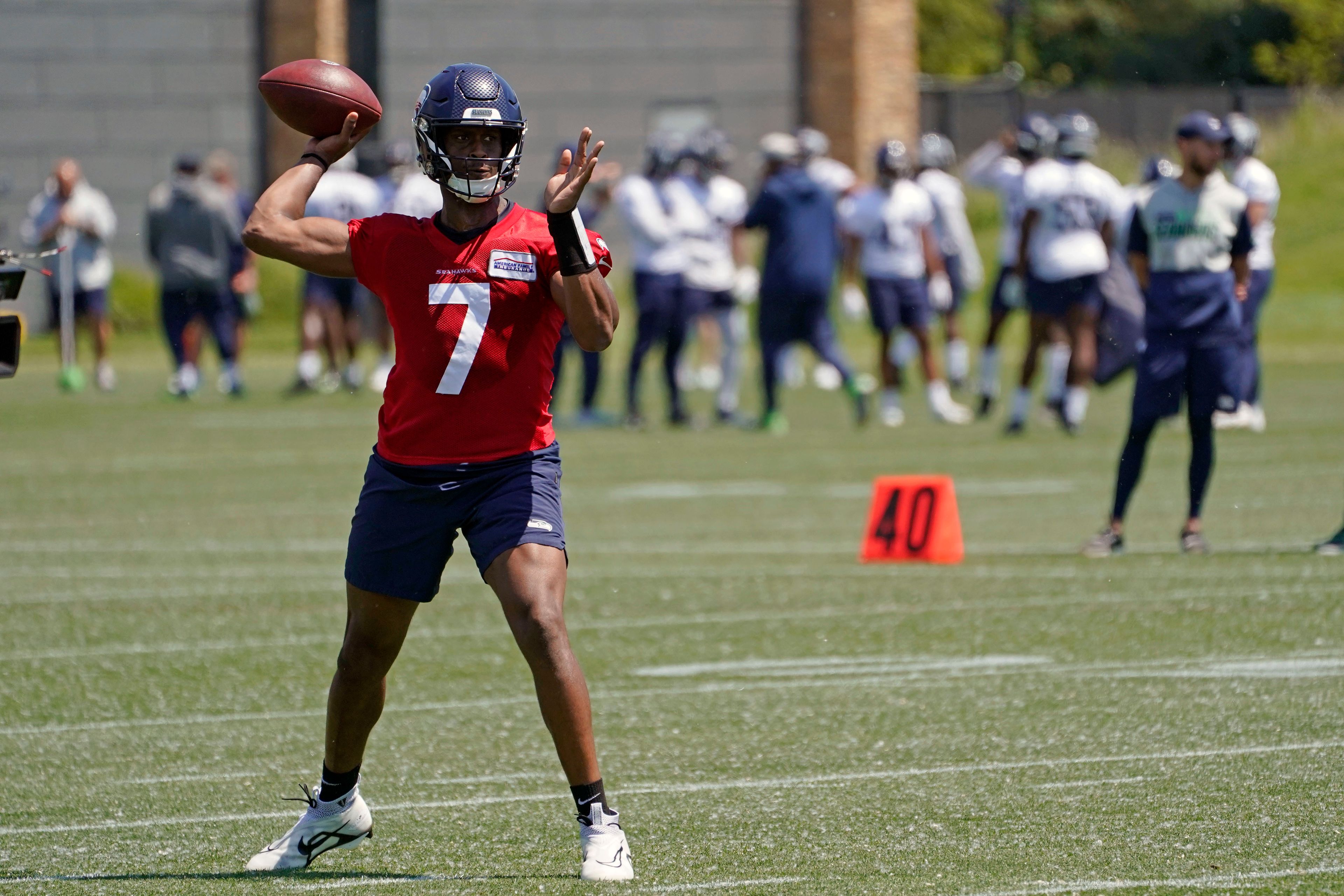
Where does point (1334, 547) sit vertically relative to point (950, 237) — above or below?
below

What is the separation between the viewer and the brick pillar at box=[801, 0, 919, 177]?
3372cm

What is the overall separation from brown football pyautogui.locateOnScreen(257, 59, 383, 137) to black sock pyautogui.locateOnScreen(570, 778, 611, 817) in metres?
1.70

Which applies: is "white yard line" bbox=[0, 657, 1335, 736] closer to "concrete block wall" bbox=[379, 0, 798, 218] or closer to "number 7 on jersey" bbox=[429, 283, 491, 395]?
"number 7 on jersey" bbox=[429, 283, 491, 395]

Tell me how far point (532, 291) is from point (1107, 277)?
1215cm

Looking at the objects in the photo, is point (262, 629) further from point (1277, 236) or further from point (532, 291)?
point (1277, 236)

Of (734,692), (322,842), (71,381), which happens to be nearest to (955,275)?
(71,381)

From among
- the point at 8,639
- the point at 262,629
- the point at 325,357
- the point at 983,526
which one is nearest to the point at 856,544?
the point at 983,526

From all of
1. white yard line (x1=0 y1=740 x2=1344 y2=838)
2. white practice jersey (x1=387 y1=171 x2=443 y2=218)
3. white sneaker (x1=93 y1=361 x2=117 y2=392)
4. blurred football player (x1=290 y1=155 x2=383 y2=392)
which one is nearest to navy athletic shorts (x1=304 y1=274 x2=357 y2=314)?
blurred football player (x1=290 y1=155 x2=383 y2=392)

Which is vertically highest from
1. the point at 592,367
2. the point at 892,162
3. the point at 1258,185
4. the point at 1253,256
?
the point at 892,162

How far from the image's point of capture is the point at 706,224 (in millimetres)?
17875

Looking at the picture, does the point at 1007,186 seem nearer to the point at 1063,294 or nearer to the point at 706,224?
the point at 1063,294

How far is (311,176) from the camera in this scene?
5301 mm

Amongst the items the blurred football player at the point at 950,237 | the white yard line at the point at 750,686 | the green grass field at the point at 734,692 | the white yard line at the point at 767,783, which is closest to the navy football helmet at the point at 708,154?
Result: the blurred football player at the point at 950,237

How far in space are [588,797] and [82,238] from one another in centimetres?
1801
